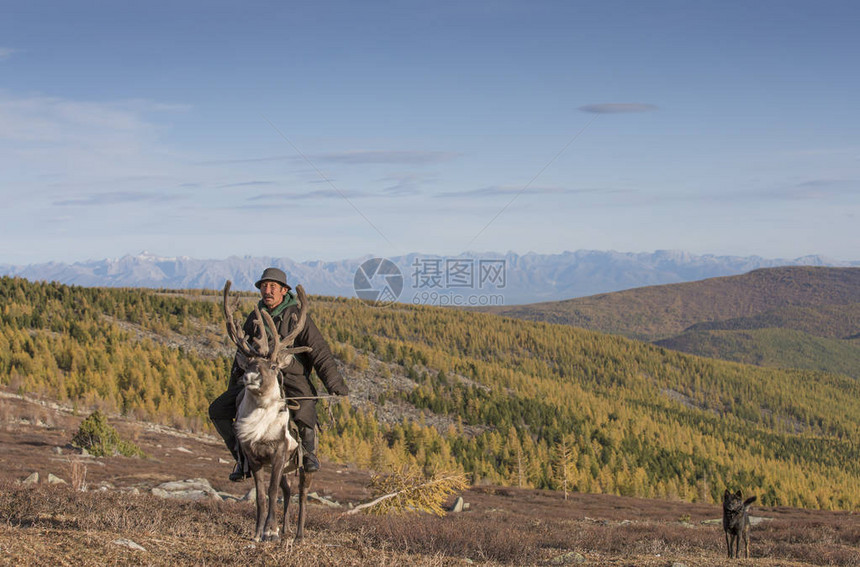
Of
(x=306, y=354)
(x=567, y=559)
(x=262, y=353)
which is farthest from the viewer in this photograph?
(x=567, y=559)

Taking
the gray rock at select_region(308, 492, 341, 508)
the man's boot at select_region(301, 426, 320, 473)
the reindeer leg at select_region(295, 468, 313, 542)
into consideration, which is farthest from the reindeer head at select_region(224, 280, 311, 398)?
the gray rock at select_region(308, 492, 341, 508)

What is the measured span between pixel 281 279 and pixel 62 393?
50483 millimetres

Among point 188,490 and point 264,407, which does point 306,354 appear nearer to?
point 264,407

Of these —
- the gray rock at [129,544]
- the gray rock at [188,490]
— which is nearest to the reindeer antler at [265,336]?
the gray rock at [129,544]

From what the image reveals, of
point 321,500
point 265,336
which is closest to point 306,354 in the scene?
point 265,336

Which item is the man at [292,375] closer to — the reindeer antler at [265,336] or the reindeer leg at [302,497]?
the reindeer leg at [302,497]

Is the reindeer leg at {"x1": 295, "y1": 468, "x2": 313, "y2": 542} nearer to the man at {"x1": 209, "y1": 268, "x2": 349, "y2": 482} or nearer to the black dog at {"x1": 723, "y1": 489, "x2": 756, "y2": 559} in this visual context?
the man at {"x1": 209, "y1": 268, "x2": 349, "y2": 482}

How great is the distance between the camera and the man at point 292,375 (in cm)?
1023

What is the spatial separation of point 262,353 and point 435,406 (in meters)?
81.0

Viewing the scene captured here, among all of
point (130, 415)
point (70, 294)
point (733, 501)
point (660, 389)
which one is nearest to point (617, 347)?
point (660, 389)

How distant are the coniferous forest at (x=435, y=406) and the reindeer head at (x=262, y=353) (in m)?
26.2

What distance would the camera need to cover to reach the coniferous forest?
60262 millimetres

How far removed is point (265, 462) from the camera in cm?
985

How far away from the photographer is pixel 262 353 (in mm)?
9328
